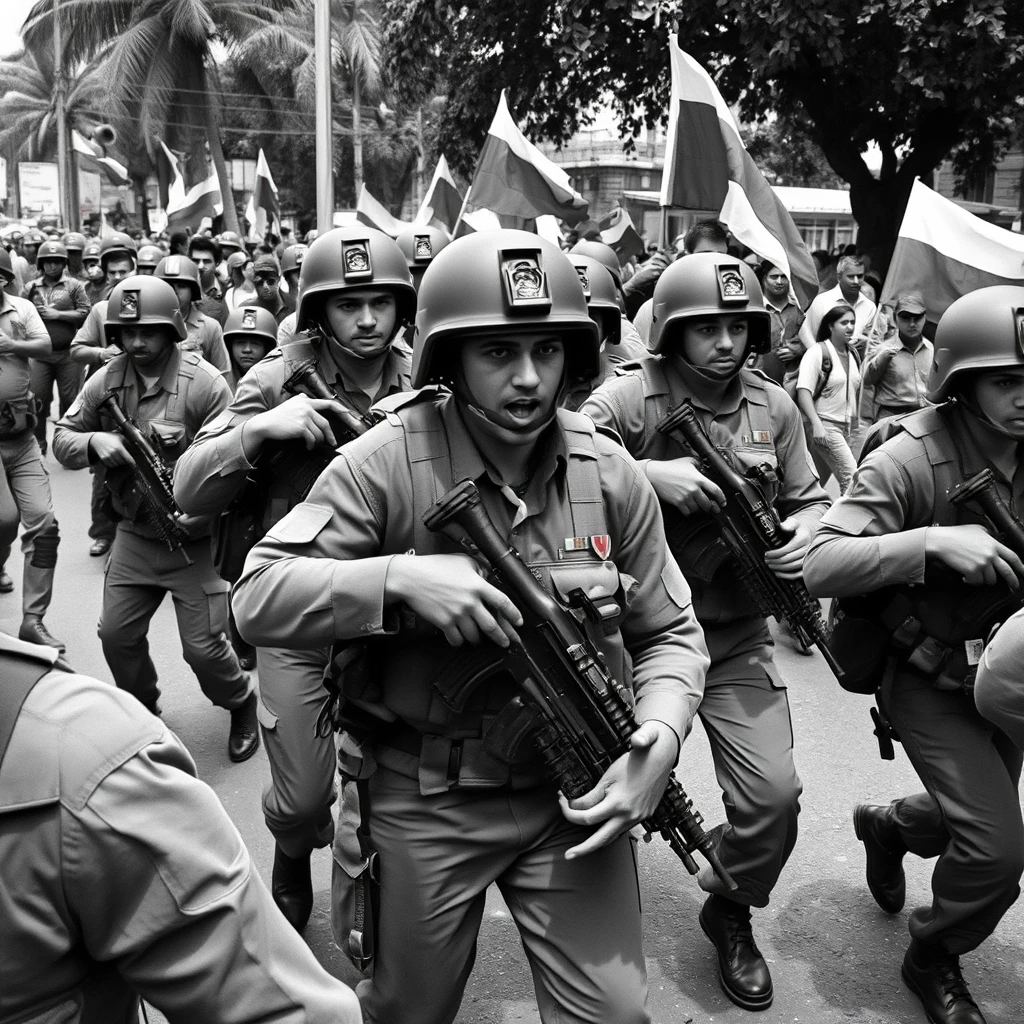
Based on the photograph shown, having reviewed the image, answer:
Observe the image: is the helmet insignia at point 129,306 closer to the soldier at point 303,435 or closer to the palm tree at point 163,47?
the soldier at point 303,435

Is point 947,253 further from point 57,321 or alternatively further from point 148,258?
point 57,321

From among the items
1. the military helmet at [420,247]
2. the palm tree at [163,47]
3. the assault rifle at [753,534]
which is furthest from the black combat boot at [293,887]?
the palm tree at [163,47]

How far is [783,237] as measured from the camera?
267 inches

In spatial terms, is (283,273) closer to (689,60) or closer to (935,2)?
(689,60)

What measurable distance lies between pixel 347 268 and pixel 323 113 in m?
9.74

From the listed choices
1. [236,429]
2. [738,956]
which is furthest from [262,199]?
[738,956]

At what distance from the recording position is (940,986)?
3.50 metres

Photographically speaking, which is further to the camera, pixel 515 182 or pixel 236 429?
pixel 515 182

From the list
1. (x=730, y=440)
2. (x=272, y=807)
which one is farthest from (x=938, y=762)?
(x=272, y=807)

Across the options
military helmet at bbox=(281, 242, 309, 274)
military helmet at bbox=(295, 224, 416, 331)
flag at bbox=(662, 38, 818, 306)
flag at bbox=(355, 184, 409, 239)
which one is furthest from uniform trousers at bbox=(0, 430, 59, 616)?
flag at bbox=(355, 184, 409, 239)

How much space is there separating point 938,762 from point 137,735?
2502 mm

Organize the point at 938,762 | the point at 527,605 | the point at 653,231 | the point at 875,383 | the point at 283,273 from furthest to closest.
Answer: the point at 653,231 → the point at 283,273 → the point at 875,383 → the point at 938,762 → the point at 527,605

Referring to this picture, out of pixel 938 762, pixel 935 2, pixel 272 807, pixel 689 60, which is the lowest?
pixel 272 807

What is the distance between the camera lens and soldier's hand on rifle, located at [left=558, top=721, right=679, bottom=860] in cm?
245
